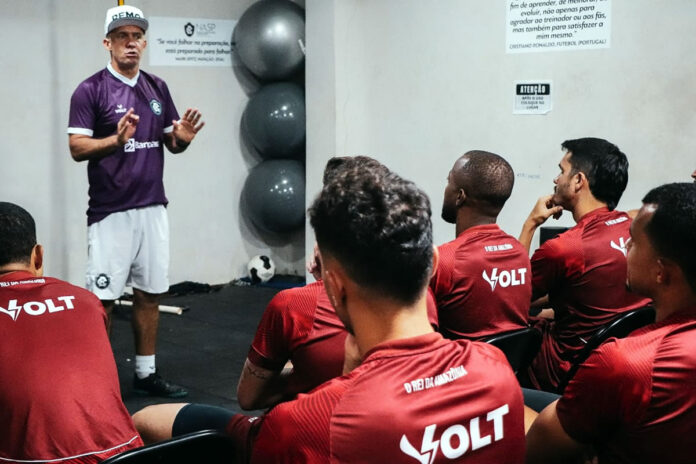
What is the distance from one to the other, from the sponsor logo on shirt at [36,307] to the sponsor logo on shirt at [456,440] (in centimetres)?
104

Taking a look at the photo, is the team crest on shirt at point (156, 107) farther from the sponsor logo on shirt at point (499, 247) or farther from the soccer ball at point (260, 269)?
the soccer ball at point (260, 269)

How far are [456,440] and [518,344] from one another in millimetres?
1118

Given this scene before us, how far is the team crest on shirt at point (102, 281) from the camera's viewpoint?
3738 mm

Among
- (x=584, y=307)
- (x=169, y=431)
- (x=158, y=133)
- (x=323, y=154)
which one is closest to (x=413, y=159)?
(x=323, y=154)

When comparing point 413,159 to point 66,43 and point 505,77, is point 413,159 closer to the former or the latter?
point 505,77

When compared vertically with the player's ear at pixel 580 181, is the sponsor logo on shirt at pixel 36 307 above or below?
below

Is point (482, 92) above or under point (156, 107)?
above

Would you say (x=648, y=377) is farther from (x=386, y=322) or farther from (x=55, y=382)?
(x=55, y=382)

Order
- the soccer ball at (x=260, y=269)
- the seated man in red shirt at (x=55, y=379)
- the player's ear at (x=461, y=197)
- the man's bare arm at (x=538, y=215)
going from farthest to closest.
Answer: the soccer ball at (x=260, y=269)
the man's bare arm at (x=538, y=215)
the player's ear at (x=461, y=197)
the seated man in red shirt at (x=55, y=379)

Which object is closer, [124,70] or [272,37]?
[124,70]

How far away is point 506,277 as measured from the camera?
263 centimetres

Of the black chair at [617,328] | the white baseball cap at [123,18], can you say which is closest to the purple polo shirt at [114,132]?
the white baseball cap at [123,18]

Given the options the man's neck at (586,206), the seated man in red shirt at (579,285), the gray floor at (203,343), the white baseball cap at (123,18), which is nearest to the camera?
the seated man in red shirt at (579,285)

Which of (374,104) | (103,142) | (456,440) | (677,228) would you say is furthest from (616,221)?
(374,104)
